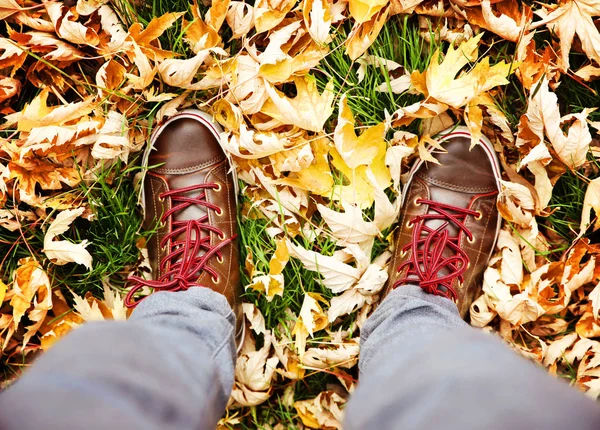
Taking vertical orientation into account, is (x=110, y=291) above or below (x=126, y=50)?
below

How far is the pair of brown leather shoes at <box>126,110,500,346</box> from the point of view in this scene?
131cm

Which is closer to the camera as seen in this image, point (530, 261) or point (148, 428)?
point (148, 428)

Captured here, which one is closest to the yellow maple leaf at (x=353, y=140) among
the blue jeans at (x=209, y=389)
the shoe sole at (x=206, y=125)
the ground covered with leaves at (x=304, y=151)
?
the ground covered with leaves at (x=304, y=151)

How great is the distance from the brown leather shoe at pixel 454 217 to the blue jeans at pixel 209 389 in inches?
16.3

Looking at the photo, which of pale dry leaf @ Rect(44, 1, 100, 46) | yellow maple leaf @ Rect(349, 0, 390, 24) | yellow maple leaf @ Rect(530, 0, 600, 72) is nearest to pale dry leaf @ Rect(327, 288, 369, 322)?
yellow maple leaf @ Rect(349, 0, 390, 24)

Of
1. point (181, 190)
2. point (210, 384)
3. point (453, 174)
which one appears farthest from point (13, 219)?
point (453, 174)

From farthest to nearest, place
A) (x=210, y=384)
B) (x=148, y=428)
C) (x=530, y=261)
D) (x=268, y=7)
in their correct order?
1. (x=530, y=261)
2. (x=268, y=7)
3. (x=210, y=384)
4. (x=148, y=428)

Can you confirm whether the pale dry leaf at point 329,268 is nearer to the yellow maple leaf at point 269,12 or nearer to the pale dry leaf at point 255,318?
the pale dry leaf at point 255,318

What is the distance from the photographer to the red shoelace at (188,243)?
4.25 ft

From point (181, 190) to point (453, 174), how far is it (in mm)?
750

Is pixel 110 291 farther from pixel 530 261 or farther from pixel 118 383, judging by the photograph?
pixel 530 261

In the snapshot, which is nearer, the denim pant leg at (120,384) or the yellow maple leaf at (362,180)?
the denim pant leg at (120,384)

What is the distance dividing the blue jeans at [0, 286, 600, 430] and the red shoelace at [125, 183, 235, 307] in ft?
1.21

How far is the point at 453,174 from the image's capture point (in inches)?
52.6
